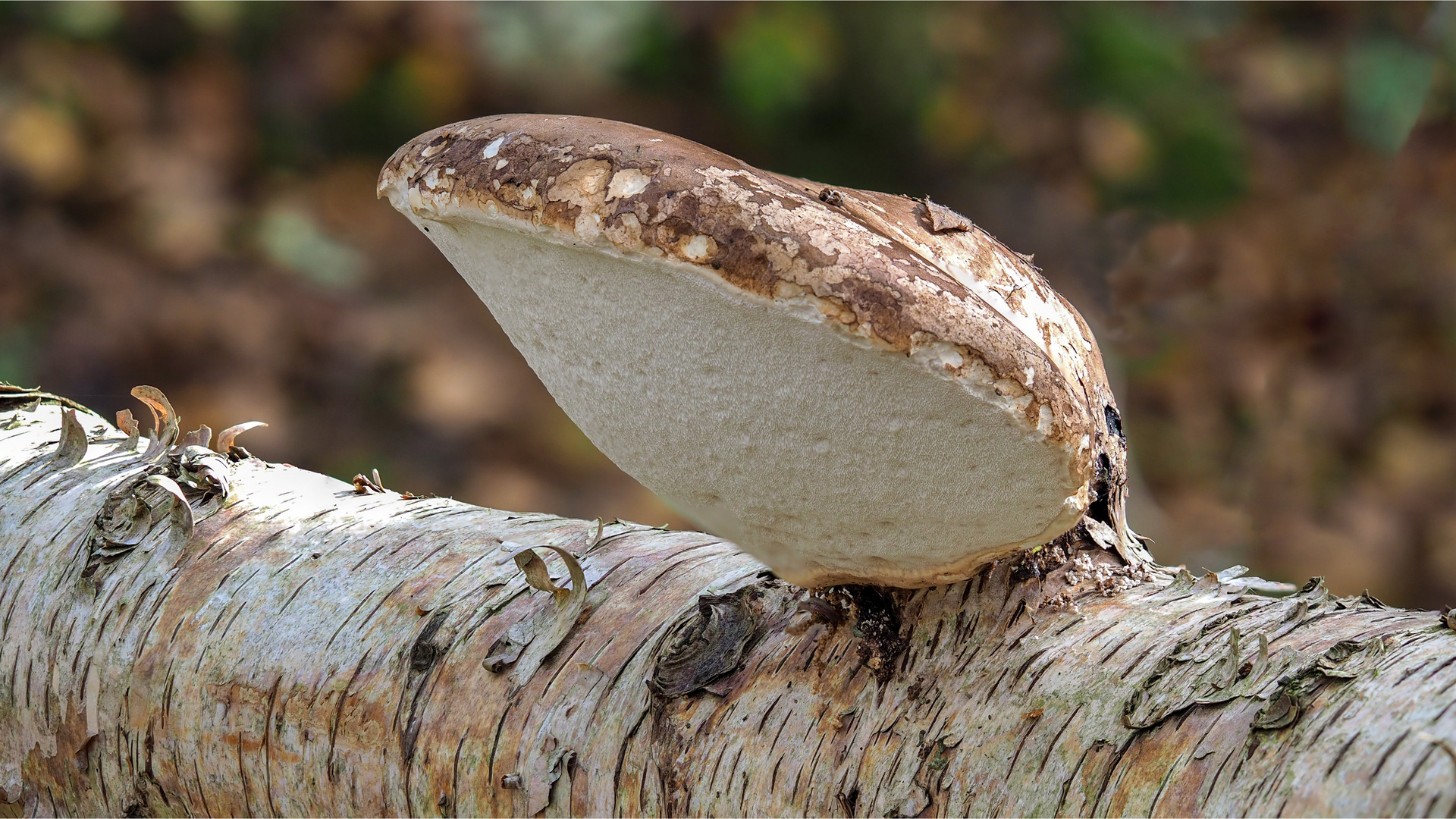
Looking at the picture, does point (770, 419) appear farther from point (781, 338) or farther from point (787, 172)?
point (787, 172)

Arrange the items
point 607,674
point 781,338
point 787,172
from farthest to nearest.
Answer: point 787,172
point 607,674
point 781,338

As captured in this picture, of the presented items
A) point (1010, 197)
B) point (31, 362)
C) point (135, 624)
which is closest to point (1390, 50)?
point (1010, 197)

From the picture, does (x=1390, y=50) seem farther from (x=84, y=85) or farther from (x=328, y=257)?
(x=84, y=85)

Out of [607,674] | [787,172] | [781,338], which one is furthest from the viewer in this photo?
[787,172]

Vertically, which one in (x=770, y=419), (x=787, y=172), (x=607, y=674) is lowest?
(x=607, y=674)

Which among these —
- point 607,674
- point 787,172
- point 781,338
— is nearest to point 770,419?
point 781,338
